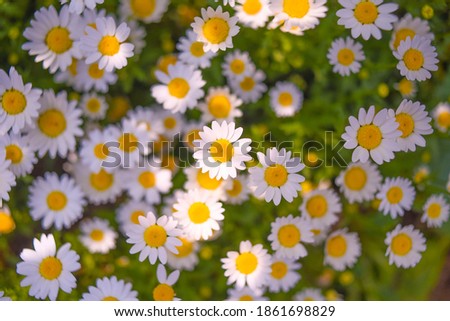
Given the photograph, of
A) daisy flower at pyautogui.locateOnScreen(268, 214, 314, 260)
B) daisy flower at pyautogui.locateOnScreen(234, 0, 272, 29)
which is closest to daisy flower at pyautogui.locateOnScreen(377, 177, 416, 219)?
daisy flower at pyautogui.locateOnScreen(268, 214, 314, 260)

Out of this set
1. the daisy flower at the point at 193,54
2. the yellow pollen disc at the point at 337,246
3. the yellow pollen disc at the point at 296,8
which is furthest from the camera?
the yellow pollen disc at the point at 337,246

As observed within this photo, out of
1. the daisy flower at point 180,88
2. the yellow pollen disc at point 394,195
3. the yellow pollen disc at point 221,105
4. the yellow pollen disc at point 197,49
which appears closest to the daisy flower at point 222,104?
the yellow pollen disc at point 221,105

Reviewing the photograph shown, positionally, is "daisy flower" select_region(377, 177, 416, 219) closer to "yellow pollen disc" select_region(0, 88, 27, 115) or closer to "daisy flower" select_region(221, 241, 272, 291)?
"daisy flower" select_region(221, 241, 272, 291)

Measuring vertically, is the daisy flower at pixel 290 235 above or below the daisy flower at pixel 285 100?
below

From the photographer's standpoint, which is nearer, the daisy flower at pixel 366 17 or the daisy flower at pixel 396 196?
the daisy flower at pixel 366 17

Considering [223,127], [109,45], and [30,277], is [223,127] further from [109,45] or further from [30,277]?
[30,277]

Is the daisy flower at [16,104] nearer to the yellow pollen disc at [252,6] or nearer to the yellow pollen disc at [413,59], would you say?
the yellow pollen disc at [252,6]
